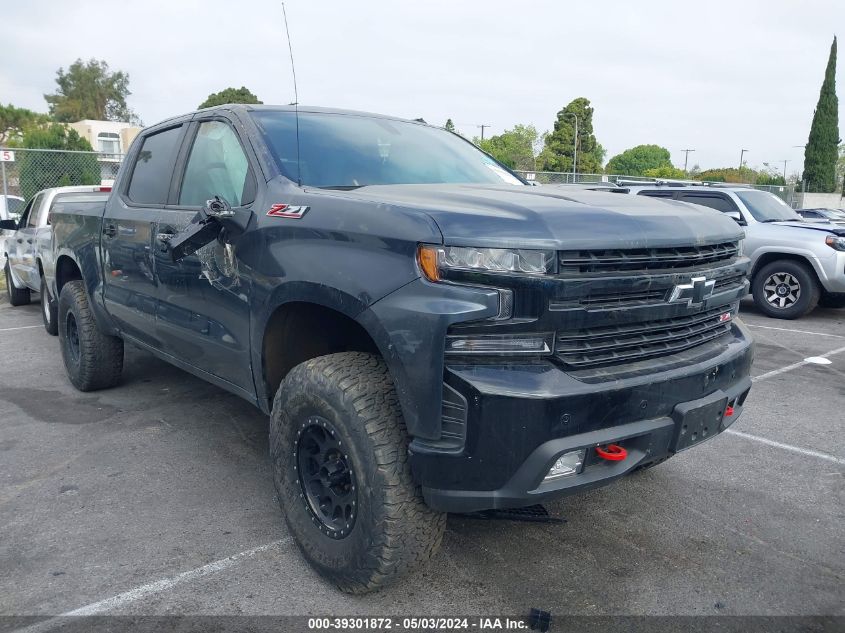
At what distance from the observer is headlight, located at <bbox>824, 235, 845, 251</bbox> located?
907 centimetres

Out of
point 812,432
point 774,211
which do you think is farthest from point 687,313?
point 774,211

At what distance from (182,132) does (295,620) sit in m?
2.78

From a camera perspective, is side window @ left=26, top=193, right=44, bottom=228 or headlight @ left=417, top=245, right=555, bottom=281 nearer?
headlight @ left=417, top=245, right=555, bottom=281

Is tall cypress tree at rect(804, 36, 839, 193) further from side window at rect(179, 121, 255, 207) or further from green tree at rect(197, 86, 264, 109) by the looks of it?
side window at rect(179, 121, 255, 207)

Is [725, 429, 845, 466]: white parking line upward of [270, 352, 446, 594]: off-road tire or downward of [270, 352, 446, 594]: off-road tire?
downward

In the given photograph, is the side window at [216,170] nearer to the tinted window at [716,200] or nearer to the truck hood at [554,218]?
the truck hood at [554,218]

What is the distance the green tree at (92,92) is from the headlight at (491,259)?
3177 inches

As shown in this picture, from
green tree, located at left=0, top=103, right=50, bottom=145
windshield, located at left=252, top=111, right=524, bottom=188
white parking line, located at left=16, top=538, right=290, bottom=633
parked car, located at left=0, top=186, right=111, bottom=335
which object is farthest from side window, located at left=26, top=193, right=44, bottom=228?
green tree, located at left=0, top=103, right=50, bottom=145

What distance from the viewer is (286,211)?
2975 millimetres

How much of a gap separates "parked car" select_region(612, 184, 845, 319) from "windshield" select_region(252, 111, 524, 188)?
5386 millimetres

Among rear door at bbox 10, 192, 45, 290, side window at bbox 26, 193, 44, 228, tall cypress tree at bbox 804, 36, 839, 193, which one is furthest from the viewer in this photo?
tall cypress tree at bbox 804, 36, 839, 193

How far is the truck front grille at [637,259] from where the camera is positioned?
2.40m

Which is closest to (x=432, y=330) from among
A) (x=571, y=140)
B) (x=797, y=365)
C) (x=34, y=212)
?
(x=797, y=365)

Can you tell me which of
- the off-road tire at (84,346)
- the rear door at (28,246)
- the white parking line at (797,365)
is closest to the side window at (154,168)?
the off-road tire at (84,346)
